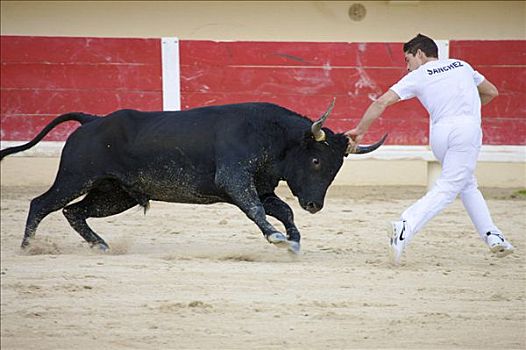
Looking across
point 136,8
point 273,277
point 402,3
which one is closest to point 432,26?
point 402,3

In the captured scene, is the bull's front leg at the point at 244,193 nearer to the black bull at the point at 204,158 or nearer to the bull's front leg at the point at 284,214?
the black bull at the point at 204,158

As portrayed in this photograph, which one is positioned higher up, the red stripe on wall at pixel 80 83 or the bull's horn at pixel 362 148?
the red stripe on wall at pixel 80 83

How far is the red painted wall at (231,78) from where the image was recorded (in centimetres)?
1025

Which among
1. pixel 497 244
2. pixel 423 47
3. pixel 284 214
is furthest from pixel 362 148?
pixel 497 244

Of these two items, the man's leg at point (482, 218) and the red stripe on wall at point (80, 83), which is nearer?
the man's leg at point (482, 218)

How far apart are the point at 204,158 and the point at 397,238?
1244mm

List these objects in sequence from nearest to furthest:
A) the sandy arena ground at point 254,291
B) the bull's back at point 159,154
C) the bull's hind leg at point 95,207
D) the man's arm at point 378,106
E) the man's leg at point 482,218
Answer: the sandy arena ground at point 254,291, the man's arm at point 378,106, the man's leg at point 482,218, the bull's back at point 159,154, the bull's hind leg at point 95,207

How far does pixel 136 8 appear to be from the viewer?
11.3 m

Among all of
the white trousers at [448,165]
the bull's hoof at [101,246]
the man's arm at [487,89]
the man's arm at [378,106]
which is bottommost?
the bull's hoof at [101,246]

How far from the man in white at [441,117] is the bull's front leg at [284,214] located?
69 centimetres

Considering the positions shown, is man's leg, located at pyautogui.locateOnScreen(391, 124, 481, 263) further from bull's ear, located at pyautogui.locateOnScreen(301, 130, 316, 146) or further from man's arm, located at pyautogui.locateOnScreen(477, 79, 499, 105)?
bull's ear, located at pyautogui.locateOnScreen(301, 130, 316, 146)

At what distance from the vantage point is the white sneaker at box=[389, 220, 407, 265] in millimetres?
5766

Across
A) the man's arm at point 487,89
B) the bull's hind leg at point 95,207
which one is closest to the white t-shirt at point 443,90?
the man's arm at point 487,89

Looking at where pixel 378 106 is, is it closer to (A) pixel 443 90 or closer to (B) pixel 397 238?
(A) pixel 443 90
